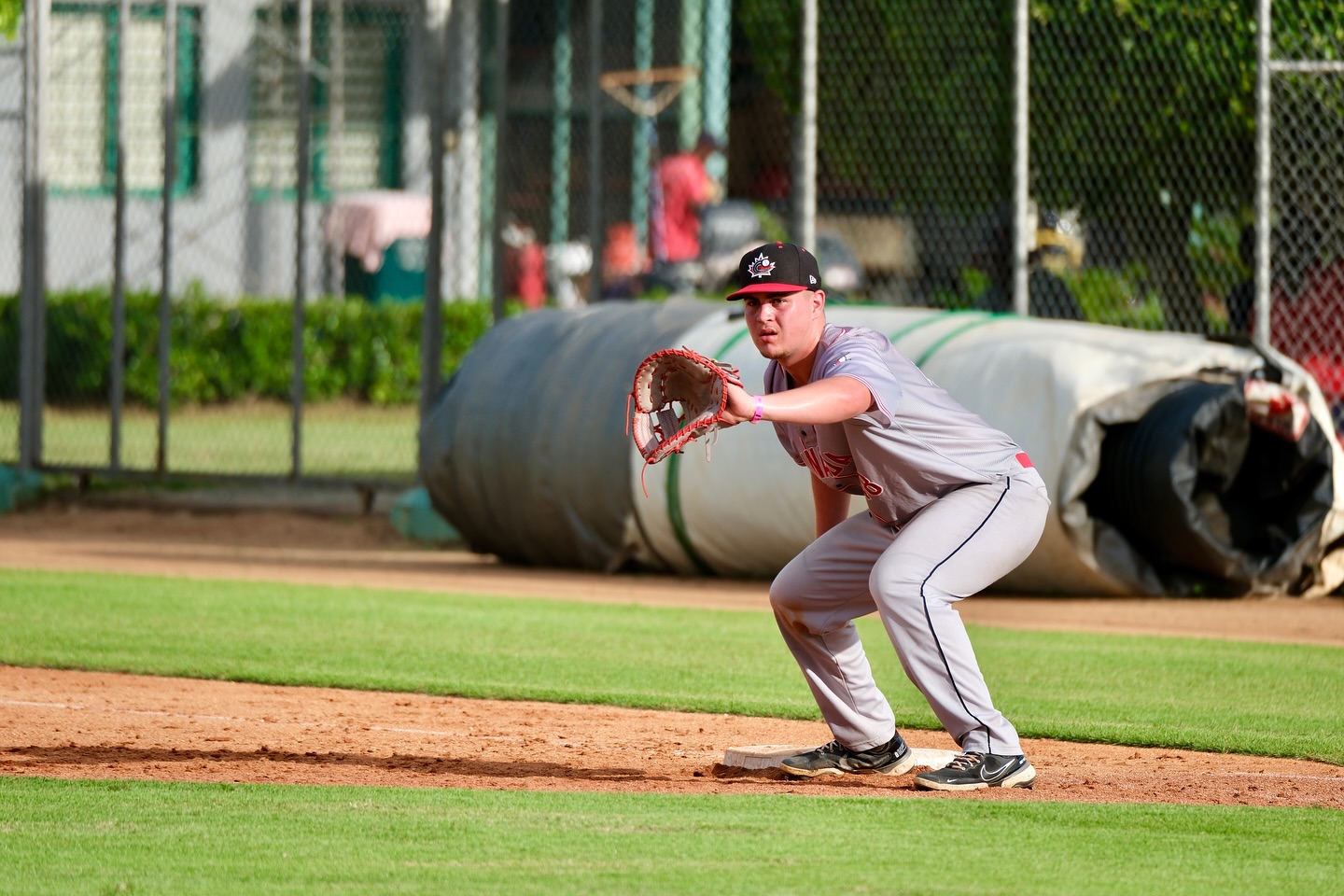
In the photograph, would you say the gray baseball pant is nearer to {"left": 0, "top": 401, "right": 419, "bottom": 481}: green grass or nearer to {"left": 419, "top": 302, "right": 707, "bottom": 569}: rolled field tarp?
{"left": 419, "top": 302, "right": 707, "bottom": 569}: rolled field tarp

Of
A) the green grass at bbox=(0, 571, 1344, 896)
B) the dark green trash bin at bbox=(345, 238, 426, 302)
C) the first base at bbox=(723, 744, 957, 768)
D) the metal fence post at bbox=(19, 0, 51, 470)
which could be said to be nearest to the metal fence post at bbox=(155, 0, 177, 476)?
the metal fence post at bbox=(19, 0, 51, 470)

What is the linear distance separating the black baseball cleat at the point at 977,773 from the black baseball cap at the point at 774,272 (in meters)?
1.50

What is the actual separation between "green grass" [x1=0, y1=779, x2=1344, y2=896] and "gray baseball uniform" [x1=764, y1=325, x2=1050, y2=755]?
15.9 inches

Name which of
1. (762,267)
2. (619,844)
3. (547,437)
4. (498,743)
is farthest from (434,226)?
(619,844)

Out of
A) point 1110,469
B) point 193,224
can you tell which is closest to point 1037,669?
point 1110,469

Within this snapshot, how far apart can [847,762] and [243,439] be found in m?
14.3

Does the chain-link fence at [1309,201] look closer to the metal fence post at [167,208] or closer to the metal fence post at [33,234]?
the metal fence post at [167,208]

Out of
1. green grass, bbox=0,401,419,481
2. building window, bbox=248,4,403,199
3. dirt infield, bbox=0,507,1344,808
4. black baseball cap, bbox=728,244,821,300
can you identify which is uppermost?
building window, bbox=248,4,403,199

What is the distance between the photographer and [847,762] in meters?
5.88

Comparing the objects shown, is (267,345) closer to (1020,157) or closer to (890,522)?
(1020,157)

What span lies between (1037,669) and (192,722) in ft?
12.5

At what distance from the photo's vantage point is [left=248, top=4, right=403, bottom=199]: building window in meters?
18.7

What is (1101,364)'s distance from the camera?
420 inches

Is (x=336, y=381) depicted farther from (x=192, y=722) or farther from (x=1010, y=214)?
(x=192, y=722)
